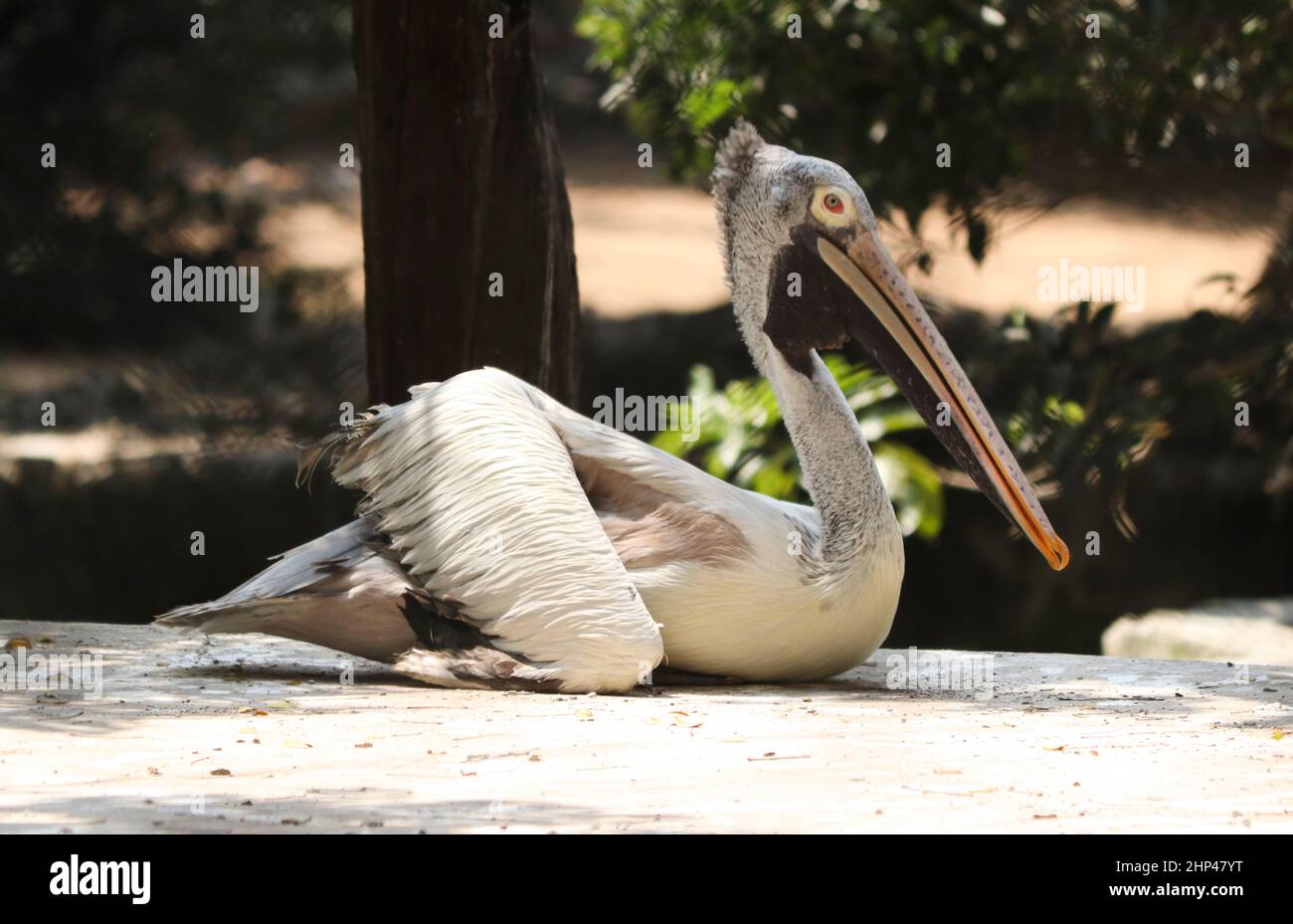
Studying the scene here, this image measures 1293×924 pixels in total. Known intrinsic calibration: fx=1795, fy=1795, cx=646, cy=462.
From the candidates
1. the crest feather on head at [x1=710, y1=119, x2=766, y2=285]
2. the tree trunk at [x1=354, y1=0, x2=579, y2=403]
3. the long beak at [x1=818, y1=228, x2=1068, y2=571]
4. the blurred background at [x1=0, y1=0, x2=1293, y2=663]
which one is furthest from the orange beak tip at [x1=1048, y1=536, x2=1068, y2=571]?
the blurred background at [x1=0, y1=0, x2=1293, y2=663]

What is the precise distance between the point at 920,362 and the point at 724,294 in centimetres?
1055

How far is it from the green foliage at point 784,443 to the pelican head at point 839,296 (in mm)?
3375

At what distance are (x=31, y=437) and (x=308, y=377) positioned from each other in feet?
7.39

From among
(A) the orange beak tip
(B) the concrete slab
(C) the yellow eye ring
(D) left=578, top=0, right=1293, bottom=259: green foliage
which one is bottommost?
(B) the concrete slab

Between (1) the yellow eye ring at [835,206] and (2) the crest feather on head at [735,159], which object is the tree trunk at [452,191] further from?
(1) the yellow eye ring at [835,206]

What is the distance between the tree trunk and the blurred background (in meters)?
0.42

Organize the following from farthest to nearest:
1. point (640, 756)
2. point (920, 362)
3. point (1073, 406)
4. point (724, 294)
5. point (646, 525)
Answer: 1. point (724, 294)
2. point (1073, 406)
3. point (920, 362)
4. point (646, 525)
5. point (640, 756)

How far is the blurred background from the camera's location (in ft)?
27.6

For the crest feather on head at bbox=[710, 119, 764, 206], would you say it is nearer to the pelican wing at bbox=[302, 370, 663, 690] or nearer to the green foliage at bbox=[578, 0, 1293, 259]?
the pelican wing at bbox=[302, 370, 663, 690]

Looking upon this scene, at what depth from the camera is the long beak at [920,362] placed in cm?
527

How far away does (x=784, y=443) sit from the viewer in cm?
930

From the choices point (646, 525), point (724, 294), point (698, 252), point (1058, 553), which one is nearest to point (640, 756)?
point (646, 525)

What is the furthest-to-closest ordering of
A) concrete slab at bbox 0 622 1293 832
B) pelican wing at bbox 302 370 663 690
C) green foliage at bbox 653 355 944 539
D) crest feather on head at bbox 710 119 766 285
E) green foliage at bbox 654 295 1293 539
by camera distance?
green foliage at bbox 653 355 944 539 < green foliage at bbox 654 295 1293 539 < crest feather on head at bbox 710 119 766 285 < pelican wing at bbox 302 370 663 690 < concrete slab at bbox 0 622 1293 832

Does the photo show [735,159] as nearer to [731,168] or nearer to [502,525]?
[731,168]
